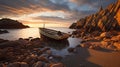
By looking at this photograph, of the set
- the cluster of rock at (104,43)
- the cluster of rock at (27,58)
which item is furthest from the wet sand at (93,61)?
the cluster of rock at (104,43)

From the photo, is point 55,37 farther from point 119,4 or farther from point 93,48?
point 119,4

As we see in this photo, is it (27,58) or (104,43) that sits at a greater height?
(104,43)

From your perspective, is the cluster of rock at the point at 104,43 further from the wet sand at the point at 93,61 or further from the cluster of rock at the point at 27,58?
the cluster of rock at the point at 27,58

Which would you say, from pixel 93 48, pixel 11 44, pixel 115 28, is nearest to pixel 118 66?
pixel 93 48

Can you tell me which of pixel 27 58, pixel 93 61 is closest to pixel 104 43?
pixel 93 61

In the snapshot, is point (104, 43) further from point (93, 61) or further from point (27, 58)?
point (27, 58)

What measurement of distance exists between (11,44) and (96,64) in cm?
1452

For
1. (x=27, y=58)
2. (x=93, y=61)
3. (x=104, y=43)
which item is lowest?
(x=93, y=61)

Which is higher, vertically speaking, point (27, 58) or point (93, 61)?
point (27, 58)

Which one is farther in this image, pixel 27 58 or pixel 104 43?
pixel 104 43

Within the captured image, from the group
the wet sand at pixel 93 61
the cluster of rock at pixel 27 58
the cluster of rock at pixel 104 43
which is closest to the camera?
the cluster of rock at pixel 27 58

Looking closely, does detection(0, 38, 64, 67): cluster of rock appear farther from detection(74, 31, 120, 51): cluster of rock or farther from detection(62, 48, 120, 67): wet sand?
detection(74, 31, 120, 51): cluster of rock

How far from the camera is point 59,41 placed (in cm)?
2538

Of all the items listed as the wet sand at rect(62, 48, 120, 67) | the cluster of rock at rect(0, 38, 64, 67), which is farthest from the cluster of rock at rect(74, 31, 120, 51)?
the cluster of rock at rect(0, 38, 64, 67)
